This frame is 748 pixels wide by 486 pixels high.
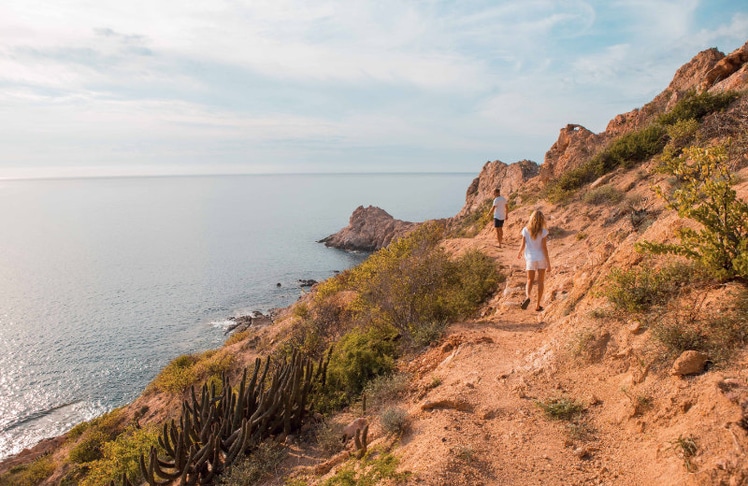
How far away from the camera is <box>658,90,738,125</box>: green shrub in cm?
1636

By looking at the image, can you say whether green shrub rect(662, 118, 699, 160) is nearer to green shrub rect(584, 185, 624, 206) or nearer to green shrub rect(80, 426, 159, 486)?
green shrub rect(584, 185, 624, 206)

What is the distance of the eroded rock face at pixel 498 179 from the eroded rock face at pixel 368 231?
1631cm

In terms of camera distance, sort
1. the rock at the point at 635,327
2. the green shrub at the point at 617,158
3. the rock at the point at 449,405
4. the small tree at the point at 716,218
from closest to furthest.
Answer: the small tree at the point at 716,218, the rock at the point at 635,327, the rock at the point at 449,405, the green shrub at the point at 617,158

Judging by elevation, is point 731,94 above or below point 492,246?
above

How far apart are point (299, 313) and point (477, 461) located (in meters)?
19.4

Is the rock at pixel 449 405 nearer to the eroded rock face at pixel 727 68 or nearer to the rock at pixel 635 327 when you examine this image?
the rock at pixel 635 327

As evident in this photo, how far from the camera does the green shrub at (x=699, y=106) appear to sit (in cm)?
1636

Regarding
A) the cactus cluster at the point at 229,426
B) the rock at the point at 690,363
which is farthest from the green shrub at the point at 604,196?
the cactus cluster at the point at 229,426

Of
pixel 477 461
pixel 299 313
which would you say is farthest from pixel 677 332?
pixel 299 313

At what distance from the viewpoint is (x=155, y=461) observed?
26.8ft

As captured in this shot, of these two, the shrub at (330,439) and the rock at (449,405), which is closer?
the rock at (449,405)

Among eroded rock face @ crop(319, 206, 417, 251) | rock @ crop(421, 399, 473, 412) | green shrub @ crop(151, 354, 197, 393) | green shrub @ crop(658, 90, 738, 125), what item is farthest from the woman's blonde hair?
eroded rock face @ crop(319, 206, 417, 251)

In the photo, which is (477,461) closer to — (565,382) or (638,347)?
(565,382)

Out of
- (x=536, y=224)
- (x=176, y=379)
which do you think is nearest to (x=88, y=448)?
(x=176, y=379)
